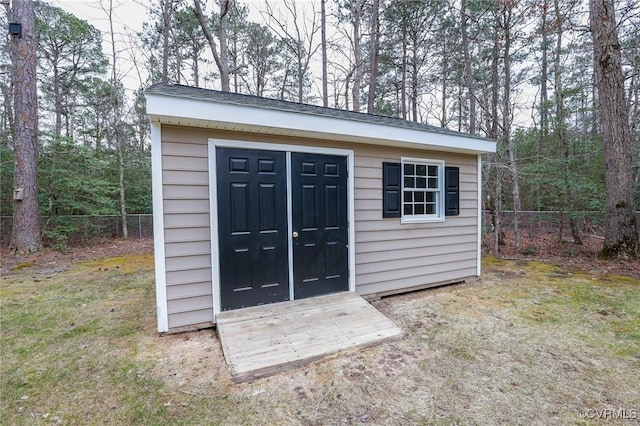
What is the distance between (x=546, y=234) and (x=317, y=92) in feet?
35.5

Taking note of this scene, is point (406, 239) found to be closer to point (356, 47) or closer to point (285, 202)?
point (285, 202)

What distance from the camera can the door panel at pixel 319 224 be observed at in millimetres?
3668

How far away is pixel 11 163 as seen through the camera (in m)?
7.88

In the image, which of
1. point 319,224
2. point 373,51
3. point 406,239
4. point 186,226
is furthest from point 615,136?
point 186,226

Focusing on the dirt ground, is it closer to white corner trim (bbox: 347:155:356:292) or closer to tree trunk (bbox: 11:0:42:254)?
white corner trim (bbox: 347:155:356:292)

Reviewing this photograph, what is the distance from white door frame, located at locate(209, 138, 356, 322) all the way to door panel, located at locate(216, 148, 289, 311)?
0.05m

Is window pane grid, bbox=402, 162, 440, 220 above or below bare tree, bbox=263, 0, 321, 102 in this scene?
below

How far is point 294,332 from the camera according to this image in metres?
2.92

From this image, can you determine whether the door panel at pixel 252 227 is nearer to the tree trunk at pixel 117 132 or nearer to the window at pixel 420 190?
the window at pixel 420 190

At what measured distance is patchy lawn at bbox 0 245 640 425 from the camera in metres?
1.97

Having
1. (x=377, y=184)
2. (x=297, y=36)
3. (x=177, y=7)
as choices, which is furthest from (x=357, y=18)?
(x=377, y=184)

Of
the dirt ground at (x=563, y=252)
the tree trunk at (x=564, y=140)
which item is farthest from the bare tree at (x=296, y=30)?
the dirt ground at (x=563, y=252)

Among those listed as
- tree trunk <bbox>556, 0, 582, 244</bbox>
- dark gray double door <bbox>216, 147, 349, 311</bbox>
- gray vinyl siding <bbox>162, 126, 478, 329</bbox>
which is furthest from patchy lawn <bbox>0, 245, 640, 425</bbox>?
tree trunk <bbox>556, 0, 582, 244</bbox>

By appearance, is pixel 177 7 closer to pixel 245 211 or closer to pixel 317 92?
pixel 317 92
